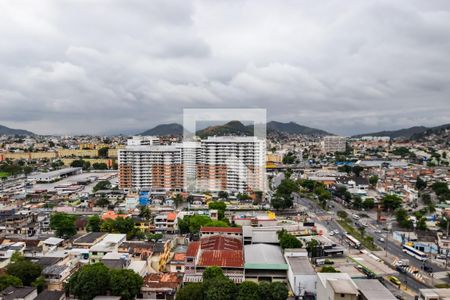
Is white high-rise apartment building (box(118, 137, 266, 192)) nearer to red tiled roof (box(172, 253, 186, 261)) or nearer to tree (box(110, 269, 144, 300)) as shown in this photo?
red tiled roof (box(172, 253, 186, 261))

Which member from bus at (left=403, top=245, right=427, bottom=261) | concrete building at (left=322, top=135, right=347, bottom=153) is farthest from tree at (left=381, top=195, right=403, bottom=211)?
concrete building at (left=322, top=135, right=347, bottom=153)

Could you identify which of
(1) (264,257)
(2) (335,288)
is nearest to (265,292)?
(2) (335,288)

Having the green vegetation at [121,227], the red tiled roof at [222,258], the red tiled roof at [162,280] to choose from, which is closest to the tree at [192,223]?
the green vegetation at [121,227]

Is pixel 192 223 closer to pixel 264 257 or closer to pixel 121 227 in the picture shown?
pixel 121 227

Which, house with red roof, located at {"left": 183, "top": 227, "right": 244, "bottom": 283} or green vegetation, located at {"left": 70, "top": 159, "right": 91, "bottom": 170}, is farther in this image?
green vegetation, located at {"left": 70, "top": 159, "right": 91, "bottom": 170}

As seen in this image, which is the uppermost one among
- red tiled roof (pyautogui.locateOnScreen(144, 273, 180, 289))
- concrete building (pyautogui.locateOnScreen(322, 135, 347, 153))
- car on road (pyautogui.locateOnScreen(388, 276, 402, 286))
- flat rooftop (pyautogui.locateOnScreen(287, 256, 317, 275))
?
concrete building (pyautogui.locateOnScreen(322, 135, 347, 153))

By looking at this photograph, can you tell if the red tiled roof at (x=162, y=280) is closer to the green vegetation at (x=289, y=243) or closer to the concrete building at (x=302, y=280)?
the concrete building at (x=302, y=280)

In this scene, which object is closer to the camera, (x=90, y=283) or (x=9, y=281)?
(x=90, y=283)
